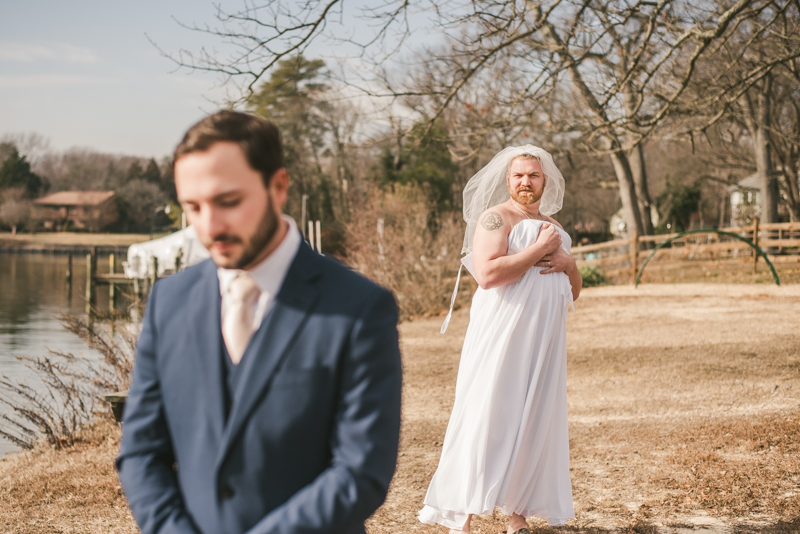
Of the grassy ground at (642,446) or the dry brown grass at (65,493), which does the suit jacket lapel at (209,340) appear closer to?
the grassy ground at (642,446)

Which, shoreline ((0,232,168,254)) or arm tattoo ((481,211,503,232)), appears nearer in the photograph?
arm tattoo ((481,211,503,232))

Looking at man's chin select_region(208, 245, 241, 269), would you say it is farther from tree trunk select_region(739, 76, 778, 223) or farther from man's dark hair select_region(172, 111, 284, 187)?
tree trunk select_region(739, 76, 778, 223)

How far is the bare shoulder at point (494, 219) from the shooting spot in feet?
13.3

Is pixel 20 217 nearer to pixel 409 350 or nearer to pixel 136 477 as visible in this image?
pixel 409 350

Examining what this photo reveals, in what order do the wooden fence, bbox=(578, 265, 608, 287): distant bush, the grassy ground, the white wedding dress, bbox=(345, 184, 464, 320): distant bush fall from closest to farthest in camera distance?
the white wedding dress, the grassy ground, bbox=(345, 184, 464, 320): distant bush, bbox=(578, 265, 608, 287): distant bush, the wooden fence

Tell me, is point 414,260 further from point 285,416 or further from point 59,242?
point 59,242

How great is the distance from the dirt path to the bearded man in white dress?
682 mm

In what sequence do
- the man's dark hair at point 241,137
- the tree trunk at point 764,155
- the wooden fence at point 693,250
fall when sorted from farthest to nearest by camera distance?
1. the tree trunk at point 764,155
2. the wooden fence at point 693,250
3. the man's dark hair at point 241,137

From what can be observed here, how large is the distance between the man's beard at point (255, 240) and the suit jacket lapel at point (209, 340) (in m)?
0.14

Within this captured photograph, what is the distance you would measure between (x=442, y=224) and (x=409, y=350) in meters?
6.70

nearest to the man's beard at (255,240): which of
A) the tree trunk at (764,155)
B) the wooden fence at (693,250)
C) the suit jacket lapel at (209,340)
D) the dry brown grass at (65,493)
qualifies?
the suit jacket lapel at (209,340)

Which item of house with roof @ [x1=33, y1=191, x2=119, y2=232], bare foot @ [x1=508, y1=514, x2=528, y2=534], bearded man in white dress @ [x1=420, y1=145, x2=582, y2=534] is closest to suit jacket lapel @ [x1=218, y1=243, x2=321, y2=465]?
bearded man in white dress @ [x1=420, y1=145, x2=582, y2=534]

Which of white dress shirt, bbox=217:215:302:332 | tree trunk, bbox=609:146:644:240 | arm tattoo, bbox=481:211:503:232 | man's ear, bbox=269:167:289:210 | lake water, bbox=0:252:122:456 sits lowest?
lake water, bbox=0:252:122:456

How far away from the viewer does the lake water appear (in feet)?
55.4
